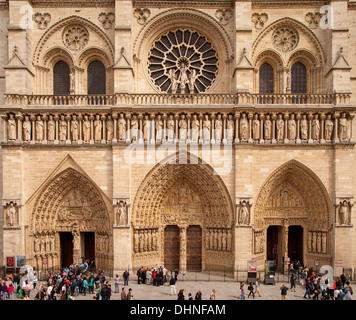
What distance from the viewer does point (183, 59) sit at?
1819cm

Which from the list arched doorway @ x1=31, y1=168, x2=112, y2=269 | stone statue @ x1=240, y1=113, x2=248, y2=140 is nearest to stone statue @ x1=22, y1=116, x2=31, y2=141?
arched doorway @ x1=31, y1=168, x2=112, y2=269

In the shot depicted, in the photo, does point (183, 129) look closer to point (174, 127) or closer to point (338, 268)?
point (174, 127)

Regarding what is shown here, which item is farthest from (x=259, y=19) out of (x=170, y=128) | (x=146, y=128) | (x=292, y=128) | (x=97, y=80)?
(x=97, y=80)

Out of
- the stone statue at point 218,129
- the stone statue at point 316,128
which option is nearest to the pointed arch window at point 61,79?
the stone statue at point 218,129

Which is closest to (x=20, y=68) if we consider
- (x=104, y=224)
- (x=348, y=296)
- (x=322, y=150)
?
(x=104, y=224)

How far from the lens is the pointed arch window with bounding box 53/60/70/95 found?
18.1 metres

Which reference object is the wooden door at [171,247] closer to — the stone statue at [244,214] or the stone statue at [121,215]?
the stone statue at [121,215]

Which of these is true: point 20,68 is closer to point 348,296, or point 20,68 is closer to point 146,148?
point 146,148

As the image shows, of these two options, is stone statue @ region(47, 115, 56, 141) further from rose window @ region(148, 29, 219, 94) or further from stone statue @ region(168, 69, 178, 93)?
stone statue @ region(168, 69, 178, 93)

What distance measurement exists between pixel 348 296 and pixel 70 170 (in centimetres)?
1269

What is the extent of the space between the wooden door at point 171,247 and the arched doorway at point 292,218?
3.95 metres

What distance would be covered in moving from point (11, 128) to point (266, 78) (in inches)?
508

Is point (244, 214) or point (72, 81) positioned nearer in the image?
point (244, 214)

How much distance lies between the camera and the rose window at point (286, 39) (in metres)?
17.7
